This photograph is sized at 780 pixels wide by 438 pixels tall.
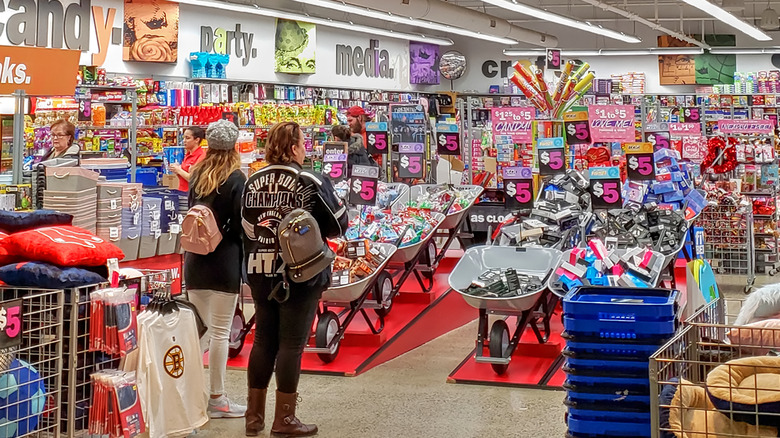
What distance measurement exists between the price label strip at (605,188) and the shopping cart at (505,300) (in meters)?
1.12

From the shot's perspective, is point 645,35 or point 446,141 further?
point 645,35

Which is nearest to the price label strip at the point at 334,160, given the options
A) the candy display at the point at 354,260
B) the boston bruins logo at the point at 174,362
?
the candy display at the point at 354,260

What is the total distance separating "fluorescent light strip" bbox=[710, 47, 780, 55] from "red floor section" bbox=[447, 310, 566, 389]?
55.5 feet

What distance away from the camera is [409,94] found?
20.8m

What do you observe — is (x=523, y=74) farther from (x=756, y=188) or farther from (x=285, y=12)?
(x=285, y=12)

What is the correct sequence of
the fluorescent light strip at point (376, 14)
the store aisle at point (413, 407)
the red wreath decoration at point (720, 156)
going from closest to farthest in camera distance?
the store aisle at point (413, 407), the red wreath decoration at point (720, 156), the fluorescent light strip at point (376, 14)

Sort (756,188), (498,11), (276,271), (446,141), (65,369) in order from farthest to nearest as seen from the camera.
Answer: (498,11) → (756,188) → (446,141) → (276,271) → (65,369)

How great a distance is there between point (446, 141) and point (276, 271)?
4105 mm

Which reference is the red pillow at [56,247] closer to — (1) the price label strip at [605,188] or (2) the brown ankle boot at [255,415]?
(2) the brown ankle boot at [255,415]

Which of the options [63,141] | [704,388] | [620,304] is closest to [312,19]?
[63,141]

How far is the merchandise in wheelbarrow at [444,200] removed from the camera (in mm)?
7645

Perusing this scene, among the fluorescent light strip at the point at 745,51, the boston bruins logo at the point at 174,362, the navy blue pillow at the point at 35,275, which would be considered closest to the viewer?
the navy blue pillow at the point at 35,275

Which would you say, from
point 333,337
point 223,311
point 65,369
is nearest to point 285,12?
point 333,337

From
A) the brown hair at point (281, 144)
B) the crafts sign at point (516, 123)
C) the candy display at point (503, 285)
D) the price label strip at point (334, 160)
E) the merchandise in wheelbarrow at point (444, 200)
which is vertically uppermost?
the crafts sign at point (516, 123)
